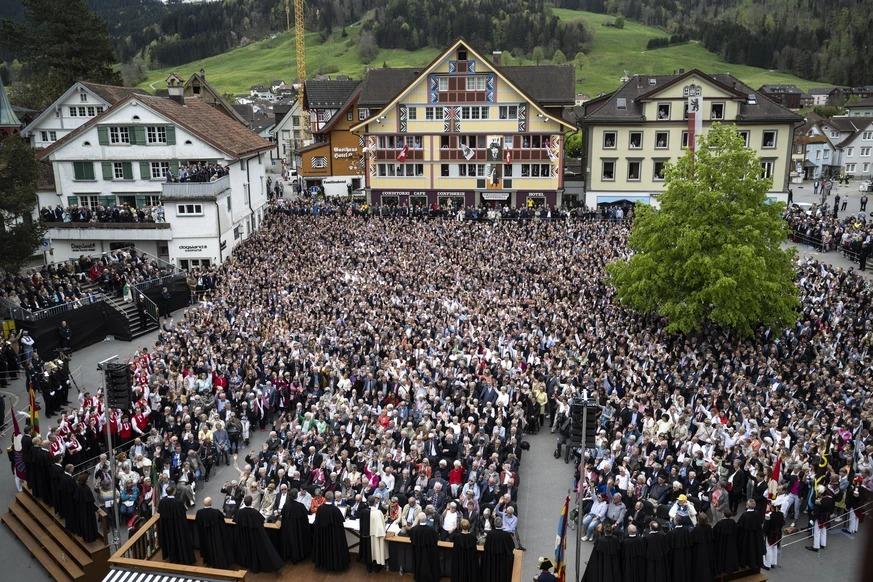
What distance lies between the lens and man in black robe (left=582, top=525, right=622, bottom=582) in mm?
13117

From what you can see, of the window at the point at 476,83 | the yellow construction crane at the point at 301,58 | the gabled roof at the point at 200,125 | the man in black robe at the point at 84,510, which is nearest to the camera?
the man in black robe at the point at 84,510

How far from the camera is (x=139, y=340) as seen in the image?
31750mm

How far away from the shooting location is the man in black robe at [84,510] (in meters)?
15.6

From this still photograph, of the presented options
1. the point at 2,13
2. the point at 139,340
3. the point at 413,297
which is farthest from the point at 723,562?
the point at 2,13

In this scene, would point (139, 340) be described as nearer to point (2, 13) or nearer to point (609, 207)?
point (609, 207)

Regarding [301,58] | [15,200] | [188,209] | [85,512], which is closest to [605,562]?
[85,512]

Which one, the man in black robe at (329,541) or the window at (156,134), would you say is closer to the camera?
the man in black robe at (329,541)

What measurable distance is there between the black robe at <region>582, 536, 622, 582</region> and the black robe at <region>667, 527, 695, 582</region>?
3.70 ft

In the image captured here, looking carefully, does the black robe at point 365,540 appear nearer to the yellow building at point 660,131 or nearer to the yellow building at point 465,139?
the yellow building at point 660,131

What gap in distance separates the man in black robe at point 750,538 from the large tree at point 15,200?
28447 millimetres

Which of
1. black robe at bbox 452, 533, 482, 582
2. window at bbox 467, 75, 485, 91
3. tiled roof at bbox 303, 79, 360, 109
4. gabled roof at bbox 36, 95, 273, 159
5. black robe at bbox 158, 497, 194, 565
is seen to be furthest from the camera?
tiled roof at bbox 303, 79, 360, 109

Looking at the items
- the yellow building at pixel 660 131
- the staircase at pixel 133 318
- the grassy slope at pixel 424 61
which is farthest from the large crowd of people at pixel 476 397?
the grassy slope at pixel 424 61

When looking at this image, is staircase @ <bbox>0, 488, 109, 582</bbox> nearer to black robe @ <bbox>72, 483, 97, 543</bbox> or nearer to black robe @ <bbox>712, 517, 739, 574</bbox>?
black robe @ <bbox>72, 483, 97, 543</bbox>

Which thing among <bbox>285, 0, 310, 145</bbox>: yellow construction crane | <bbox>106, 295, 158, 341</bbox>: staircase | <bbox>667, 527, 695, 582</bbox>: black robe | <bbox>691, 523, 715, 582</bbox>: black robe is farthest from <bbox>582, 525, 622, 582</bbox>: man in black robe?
<bbox>285, 0, 310, 145</bbox>: yellow construction crane
